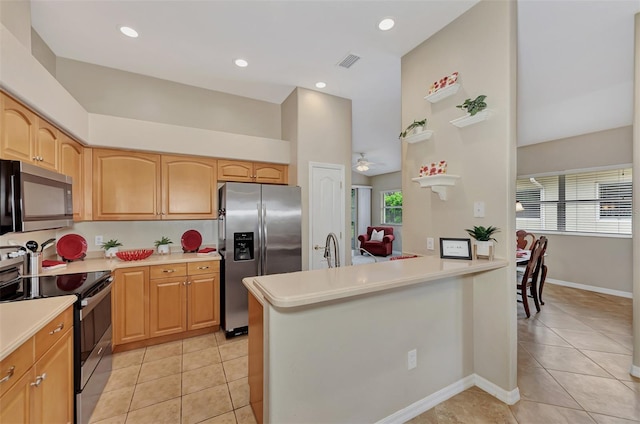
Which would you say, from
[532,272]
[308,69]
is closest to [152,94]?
[308,69]

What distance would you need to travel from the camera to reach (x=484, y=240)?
200 centimetres

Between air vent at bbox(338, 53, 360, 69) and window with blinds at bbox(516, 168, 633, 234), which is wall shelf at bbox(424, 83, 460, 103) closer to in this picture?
air vent at bbox(338, 53, 360, 69)

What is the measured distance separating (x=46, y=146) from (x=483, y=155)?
11.3 ft

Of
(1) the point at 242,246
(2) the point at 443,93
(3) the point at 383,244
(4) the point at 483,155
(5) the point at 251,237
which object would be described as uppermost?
(2) the point at 443,93

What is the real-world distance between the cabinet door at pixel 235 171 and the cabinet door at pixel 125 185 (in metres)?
0.71

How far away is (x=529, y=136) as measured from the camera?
4.88 m

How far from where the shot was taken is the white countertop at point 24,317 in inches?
42.5

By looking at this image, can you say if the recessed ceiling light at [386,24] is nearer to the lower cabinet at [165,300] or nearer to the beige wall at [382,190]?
the lower cabinet at [165,300]

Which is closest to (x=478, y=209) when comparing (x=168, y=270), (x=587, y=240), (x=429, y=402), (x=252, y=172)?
(x=429, y=402)

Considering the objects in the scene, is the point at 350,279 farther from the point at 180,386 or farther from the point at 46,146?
the point at 46,146

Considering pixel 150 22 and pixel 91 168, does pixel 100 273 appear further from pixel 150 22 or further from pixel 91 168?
pixel 150 22

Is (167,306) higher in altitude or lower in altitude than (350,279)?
lower

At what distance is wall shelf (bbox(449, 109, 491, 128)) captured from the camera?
78.5 inches

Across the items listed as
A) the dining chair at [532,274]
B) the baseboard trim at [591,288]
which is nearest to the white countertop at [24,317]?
the dining chair at [532,274]
